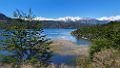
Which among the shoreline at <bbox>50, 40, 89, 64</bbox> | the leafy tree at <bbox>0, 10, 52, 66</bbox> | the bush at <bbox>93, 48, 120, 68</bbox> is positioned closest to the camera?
the bush at <bbox>93, 48, 120, 68</bbox>

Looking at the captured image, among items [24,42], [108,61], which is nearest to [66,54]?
[24,42]

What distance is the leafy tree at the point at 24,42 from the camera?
37.3 metres

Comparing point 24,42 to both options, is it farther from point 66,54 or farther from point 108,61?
point 66,54

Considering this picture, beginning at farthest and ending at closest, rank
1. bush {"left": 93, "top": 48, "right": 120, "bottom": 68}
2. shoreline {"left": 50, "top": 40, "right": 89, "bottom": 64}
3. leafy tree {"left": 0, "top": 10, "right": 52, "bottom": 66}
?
shoreline {"left": 50, "top": 40, "right": 89, "bottom": 64}
leafy tree {"left": 0, "top": 10, "right": 52, "bottom": 66}
bush {"left": 93, "top": 48, "right": 120, "bottom": 68}

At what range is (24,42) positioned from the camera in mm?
37531

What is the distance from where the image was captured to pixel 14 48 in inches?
1468

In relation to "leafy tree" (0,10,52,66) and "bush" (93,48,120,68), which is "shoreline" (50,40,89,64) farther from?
"bush" (93,48,120,68)

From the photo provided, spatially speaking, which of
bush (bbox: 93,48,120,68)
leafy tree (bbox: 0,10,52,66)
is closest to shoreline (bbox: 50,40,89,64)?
leafy tree (bbox: 0,10,52,66)

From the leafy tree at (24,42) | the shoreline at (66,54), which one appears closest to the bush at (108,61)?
the leafy tree at (24,42)

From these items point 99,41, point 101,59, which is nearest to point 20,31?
point 99,41

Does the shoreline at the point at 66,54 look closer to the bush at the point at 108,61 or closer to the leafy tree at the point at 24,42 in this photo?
the leafy tree at the point at 24,42

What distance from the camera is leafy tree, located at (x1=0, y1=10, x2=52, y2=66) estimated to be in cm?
3734

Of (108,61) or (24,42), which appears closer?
(108,61)

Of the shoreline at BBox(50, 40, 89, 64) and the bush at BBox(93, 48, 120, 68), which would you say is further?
the shoreline at BBox(50, 40, 89, 64)
